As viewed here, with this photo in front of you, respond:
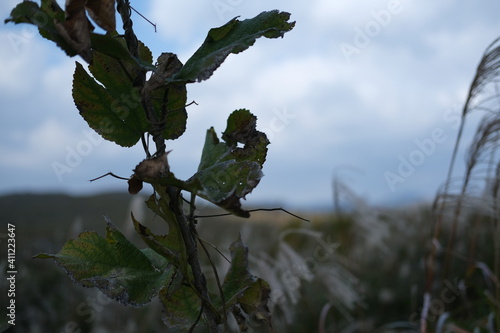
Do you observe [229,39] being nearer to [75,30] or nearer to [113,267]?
[75,30]

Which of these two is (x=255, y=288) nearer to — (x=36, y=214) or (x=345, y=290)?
(x=345, y=290)

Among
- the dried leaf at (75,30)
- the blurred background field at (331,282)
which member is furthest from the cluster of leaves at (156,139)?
the blurred background field at (331,282)

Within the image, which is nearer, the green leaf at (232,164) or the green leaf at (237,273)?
the green leaf at (232,164)

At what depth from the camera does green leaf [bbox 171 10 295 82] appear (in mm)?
528

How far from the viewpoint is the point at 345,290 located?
2.23 meters

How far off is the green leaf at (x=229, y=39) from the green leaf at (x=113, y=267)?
19 cm

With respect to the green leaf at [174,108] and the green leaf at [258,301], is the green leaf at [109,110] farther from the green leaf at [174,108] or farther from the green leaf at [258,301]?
the green leaf at [258,301]

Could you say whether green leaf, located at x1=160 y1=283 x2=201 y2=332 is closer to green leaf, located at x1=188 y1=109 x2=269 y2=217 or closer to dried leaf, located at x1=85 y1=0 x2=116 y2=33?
green leaf, located at x1=188 y1=109 x2=269 y2=217

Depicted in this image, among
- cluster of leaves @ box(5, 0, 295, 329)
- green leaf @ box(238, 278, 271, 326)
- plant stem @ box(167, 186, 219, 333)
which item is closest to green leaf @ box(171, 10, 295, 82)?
cluster of leaves @ box(5, 0, 295, 329)

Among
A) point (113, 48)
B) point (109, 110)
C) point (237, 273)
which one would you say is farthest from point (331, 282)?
point (113, 48)

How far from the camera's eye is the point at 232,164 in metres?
0.53

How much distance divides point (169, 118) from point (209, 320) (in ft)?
0.74

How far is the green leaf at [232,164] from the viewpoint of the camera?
0.48 meters

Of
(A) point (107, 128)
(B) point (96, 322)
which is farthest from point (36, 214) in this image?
(A) point (107, 128)
